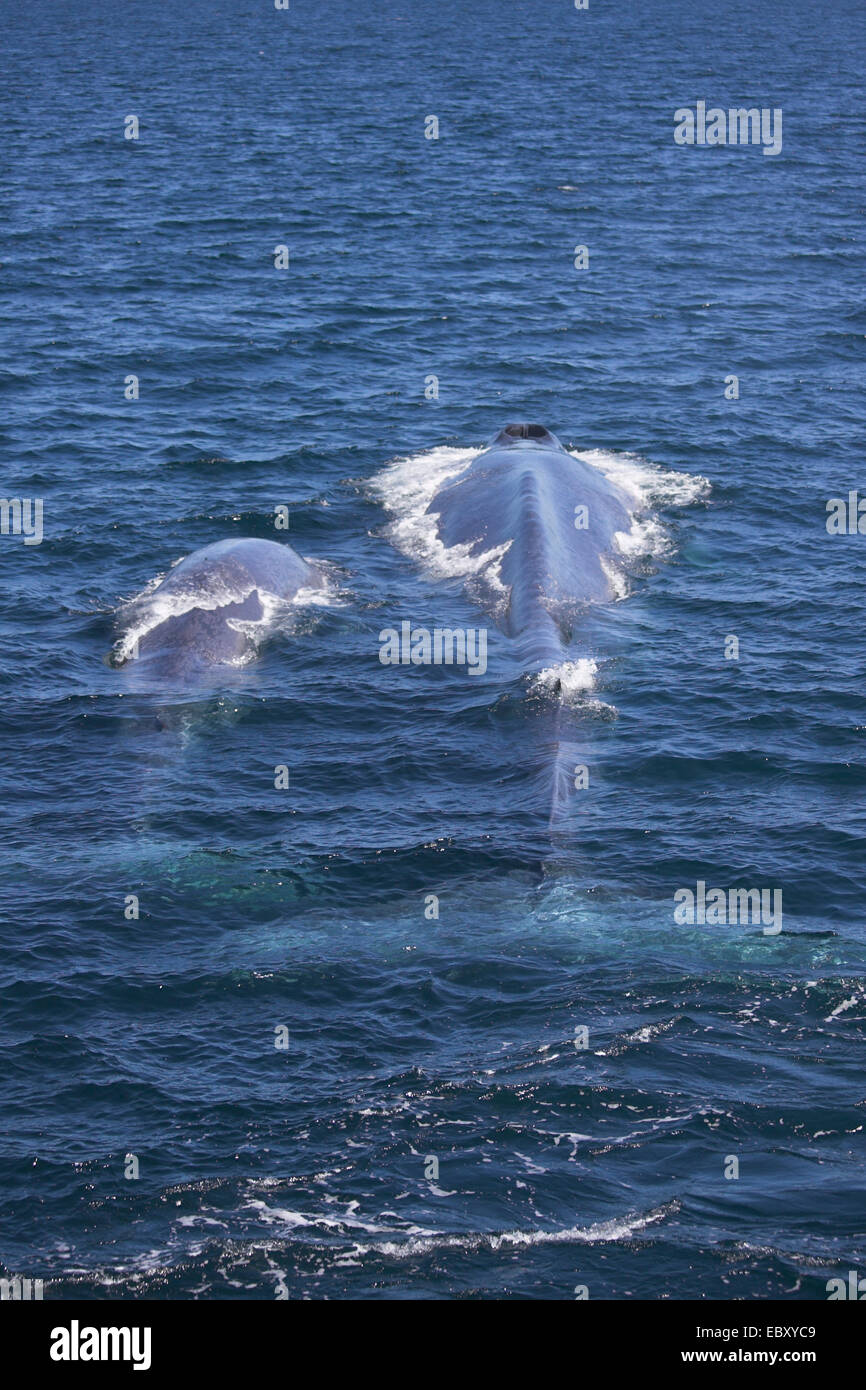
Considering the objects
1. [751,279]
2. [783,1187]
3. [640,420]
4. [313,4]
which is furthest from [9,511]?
[313,4]

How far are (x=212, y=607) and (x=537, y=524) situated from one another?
884cm

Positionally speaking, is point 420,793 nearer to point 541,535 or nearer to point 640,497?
point 541,535

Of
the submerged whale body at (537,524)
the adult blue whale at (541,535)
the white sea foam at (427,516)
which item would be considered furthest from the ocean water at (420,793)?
the submerged whale body at (537,524)

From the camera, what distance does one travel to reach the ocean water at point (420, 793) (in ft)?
70.8

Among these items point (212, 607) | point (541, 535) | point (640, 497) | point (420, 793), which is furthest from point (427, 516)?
point (420, 793)

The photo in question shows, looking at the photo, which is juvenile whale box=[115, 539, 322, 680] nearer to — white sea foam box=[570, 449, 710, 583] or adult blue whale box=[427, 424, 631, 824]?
adult blue whale box=[427, 424, 631, 824]

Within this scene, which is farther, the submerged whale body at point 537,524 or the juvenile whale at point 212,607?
the submerged whale body at point 537,524

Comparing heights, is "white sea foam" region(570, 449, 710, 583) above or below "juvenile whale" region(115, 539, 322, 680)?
above

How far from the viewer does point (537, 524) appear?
41.8m

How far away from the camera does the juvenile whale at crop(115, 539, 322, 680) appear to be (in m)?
37.3

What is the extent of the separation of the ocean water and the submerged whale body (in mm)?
956

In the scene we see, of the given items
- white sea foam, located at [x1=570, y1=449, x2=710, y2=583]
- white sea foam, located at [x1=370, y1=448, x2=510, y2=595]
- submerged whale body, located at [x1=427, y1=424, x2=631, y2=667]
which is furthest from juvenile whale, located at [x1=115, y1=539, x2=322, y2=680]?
white sea foam, located at [x1=570, y1=449, x2=710, y2=583]

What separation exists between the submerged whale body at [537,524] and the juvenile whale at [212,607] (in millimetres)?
5034

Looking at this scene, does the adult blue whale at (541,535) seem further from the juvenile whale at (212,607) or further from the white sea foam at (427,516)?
the juvenile whale at (212,607)
